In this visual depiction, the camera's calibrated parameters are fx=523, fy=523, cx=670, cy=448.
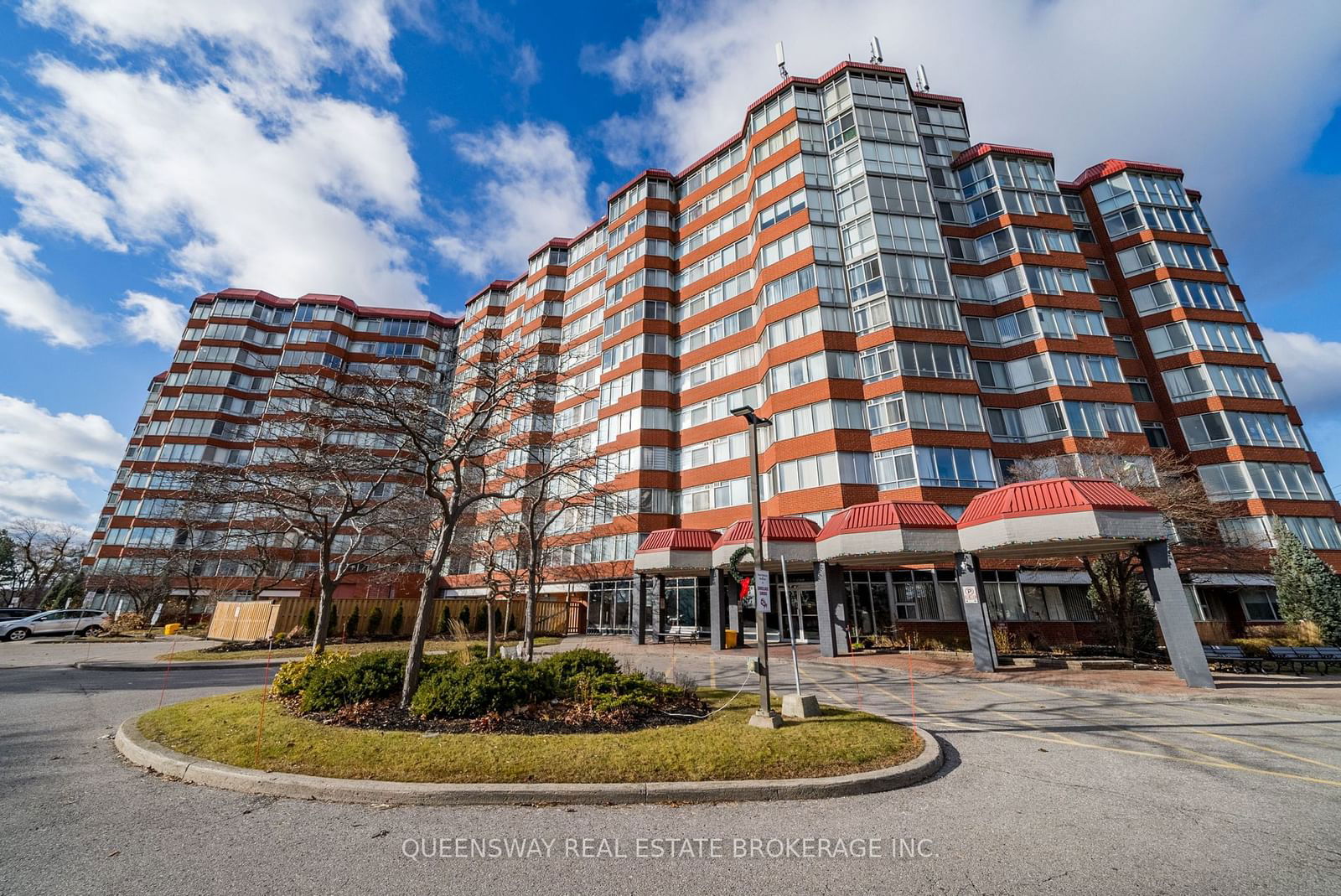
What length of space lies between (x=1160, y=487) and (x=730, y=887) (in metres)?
29.9

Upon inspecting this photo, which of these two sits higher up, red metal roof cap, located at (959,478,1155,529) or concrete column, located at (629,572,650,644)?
red metal roof cap, located at (959,478,1155,529)

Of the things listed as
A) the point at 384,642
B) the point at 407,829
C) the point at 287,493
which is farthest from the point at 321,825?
the point at 384,642

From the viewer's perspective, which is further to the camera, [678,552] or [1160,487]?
[678,552]

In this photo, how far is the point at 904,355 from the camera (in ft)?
97.7

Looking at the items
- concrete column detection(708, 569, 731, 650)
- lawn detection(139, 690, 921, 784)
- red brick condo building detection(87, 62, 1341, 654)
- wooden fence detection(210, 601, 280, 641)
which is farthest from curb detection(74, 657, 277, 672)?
concrete column detection(708, 569, 731, 650)

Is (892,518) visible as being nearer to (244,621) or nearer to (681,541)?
(681,541)

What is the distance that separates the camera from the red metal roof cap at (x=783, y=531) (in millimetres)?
23828

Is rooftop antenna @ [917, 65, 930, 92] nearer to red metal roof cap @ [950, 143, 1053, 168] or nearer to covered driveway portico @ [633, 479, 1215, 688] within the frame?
A: red metal roof cap @ [950, 143, 1053, 168]

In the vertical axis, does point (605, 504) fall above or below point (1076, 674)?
above

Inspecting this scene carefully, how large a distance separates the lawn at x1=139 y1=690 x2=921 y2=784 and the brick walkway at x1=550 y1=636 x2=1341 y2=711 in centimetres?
999

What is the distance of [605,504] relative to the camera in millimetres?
18453

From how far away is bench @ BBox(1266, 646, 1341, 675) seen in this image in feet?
54.2

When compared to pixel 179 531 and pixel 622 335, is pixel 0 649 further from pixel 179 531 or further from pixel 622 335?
pixel 622 335

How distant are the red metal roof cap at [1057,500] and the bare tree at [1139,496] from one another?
12.5 feet
